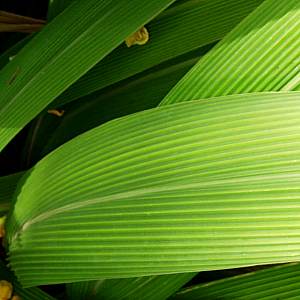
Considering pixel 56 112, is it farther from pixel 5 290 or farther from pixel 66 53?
pixel 5 290

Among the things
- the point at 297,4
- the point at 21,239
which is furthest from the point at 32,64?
the point at 297,4

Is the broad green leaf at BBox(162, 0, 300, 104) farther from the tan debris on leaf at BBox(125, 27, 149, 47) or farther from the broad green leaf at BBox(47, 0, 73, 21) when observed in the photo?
the broad green leaf at BBox(47, 0, 73, 21)

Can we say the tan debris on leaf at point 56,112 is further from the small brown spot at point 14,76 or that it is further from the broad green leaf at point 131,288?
the broad green leaf at point 131,288

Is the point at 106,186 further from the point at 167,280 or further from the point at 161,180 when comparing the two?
the point at 167,280

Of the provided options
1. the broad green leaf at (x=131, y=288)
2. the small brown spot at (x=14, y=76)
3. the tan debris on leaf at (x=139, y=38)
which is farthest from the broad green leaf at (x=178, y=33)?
the broad green leaf at (x=131, y=288)

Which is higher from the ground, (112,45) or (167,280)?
(112,45)

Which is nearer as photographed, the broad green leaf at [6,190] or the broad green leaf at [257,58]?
the broad green leaf at [257,58]

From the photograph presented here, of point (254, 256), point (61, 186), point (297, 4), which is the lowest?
point (254, 256)

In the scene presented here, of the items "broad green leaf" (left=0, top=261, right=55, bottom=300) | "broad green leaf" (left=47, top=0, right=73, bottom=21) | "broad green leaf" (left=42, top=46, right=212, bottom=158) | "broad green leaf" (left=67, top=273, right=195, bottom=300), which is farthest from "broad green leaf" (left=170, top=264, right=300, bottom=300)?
"broad green leaf" (left=47, top=0, right=73, bottom=21)

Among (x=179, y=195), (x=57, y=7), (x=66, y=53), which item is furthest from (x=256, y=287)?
(x=57, y=7)
